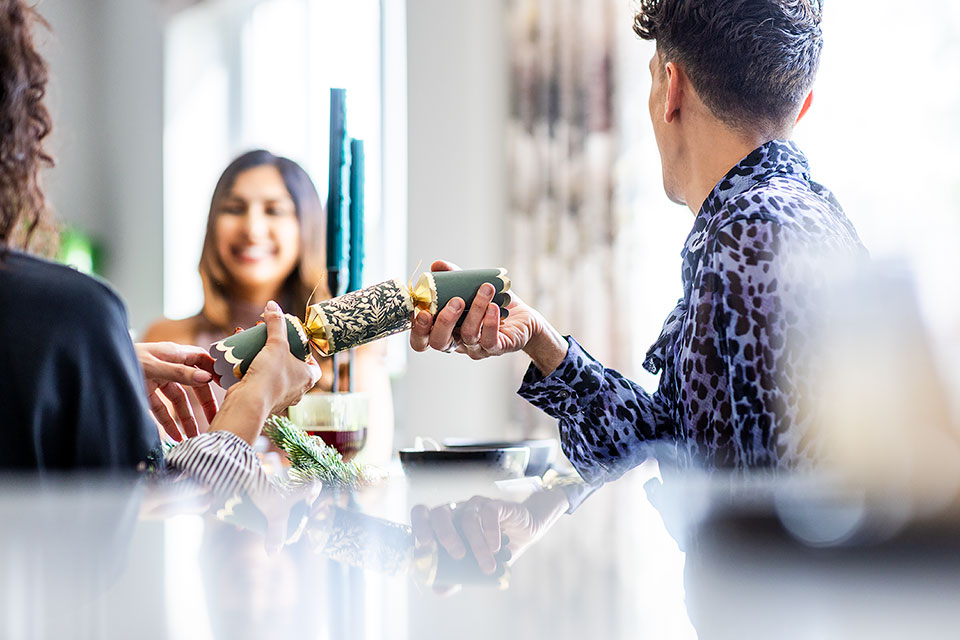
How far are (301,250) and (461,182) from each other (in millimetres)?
933

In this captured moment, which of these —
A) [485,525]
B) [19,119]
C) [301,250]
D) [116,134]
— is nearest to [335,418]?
[19,119]

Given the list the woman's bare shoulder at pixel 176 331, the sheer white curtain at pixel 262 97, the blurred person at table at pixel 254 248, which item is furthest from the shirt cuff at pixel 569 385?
the sheer white curtain at pixel 262 97

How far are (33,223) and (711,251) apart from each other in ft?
1.94

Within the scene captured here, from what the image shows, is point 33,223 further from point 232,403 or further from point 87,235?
point 87,235

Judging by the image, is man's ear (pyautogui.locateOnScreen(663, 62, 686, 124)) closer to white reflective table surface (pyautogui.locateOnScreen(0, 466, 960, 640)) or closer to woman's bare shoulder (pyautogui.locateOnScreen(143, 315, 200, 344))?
white reflective table surface (pyautogui.locateOnScreen(0, 466, 960, 640))

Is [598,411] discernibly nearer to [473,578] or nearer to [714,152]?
[714,152]

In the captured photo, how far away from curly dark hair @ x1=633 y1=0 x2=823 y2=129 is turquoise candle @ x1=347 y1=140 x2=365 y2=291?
0.34 metres

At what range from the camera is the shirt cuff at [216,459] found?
565 mm

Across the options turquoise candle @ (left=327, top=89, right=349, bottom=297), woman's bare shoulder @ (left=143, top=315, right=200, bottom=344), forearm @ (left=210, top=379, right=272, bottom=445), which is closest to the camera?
forearm @ (left=210, top=379, right=272, bottom=445)

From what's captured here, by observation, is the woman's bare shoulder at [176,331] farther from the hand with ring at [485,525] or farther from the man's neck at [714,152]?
the hand with ring at [485,525]

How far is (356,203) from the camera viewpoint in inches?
35.8

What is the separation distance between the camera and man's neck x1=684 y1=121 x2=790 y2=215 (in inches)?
36.0

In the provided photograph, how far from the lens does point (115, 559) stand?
0.21m

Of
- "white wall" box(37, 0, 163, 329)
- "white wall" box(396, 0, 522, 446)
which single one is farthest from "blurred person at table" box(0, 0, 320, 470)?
"white wall" box(37, 0, 163, 329)
